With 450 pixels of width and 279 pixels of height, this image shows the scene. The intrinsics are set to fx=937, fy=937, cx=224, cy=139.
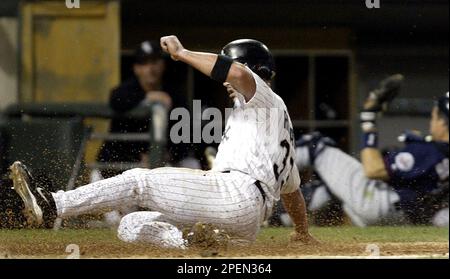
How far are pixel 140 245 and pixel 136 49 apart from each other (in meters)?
1.05

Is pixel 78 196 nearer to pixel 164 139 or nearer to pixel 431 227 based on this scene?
pixel 164 139

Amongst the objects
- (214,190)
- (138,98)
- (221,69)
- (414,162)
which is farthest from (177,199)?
(414,162)

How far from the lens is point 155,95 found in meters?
4.63

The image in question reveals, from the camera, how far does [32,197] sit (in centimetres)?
375

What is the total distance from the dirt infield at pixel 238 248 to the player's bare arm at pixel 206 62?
0.69 m

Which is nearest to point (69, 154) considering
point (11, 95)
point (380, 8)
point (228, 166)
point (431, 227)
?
point (11, 95)

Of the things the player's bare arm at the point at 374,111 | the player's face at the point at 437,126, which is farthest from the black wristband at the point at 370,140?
the player's face at the point at 437,126

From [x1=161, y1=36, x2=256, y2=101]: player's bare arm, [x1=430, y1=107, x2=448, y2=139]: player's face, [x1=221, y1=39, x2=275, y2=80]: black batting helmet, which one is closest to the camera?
[x1=161, y1=36, x2=256, y2=101]: player's bare arm

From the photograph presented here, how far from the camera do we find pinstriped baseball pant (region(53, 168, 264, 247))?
3.79 metres

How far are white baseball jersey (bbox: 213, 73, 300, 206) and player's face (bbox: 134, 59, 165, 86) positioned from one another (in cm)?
80

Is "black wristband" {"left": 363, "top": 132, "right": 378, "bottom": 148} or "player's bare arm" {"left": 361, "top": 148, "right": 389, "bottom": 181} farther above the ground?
"black wristband" {"left": 363, "top": 132, "right": 378, "bottom": 148}

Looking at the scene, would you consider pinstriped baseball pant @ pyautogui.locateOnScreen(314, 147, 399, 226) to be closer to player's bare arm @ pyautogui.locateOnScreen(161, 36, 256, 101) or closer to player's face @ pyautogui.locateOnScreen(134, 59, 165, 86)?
player's face @ pyautogui.locateOnScreen(134, 59, 165, 86)

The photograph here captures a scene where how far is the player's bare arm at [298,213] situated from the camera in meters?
4.10

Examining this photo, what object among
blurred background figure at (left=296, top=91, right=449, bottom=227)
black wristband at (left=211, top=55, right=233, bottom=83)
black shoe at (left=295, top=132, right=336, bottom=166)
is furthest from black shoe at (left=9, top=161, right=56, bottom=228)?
blurred background figure at (left=296, top=91, right=449, bottom=227)
